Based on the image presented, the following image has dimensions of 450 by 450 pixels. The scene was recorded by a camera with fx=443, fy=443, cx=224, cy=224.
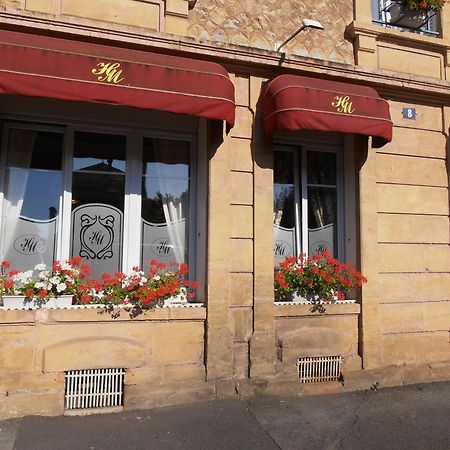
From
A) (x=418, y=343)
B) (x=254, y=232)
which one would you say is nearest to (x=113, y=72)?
(x=254, y=232)

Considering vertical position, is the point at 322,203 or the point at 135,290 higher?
the point at 322,203

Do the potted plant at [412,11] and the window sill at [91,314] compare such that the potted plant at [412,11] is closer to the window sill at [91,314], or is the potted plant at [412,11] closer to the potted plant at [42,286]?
the window sill at [91,314]

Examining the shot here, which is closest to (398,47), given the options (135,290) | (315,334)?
(315,334)

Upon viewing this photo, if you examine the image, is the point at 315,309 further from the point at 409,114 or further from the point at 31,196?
the point at 31,196

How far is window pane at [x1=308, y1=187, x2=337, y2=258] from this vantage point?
6.04 m

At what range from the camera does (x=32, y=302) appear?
4594 millimetres

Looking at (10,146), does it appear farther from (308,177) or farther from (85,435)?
(308,177)

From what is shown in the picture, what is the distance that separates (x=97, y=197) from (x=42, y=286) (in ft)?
4.12

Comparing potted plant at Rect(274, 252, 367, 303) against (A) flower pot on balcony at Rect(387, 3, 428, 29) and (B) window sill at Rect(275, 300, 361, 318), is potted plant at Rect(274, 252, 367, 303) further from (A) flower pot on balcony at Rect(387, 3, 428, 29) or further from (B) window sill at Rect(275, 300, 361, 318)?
(A) flower pot on balcony at Rect(387, 3, 428, 29)

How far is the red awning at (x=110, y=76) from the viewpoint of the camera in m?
4.18

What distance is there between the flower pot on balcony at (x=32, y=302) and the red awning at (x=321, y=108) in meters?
2.97

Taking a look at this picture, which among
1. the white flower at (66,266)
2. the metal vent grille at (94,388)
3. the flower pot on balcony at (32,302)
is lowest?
the metal vent grille at (94,388)

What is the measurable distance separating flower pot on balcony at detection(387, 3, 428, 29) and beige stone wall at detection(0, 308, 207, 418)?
5090 millimetres

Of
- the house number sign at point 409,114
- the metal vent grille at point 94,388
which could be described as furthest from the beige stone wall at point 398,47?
the metal vent grille at point 94,388
